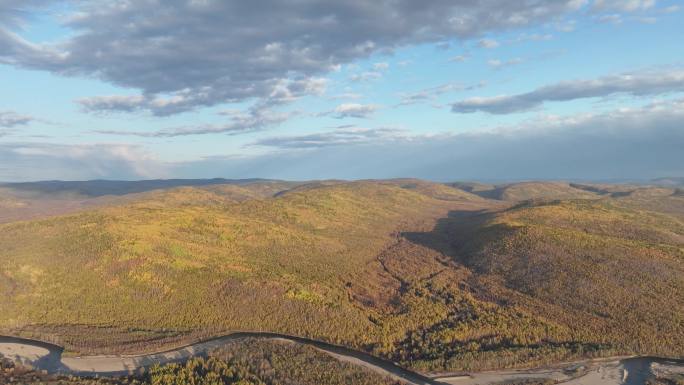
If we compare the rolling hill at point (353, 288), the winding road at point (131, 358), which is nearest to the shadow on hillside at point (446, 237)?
the rolling hill at point (353, 288)

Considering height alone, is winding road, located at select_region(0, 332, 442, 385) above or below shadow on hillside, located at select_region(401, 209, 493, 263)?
below

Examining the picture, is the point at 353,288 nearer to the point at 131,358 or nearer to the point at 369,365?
the point at 369,365

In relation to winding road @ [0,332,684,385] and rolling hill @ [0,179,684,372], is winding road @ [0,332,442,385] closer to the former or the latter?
Result: winding road @ [0,332,684,385]

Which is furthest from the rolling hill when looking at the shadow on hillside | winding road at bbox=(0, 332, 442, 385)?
winding road at bbox=(0, 332, 442, 385)

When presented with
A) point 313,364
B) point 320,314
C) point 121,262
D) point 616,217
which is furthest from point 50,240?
point 616,217

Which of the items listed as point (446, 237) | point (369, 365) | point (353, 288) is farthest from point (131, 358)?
point (446, 237)
